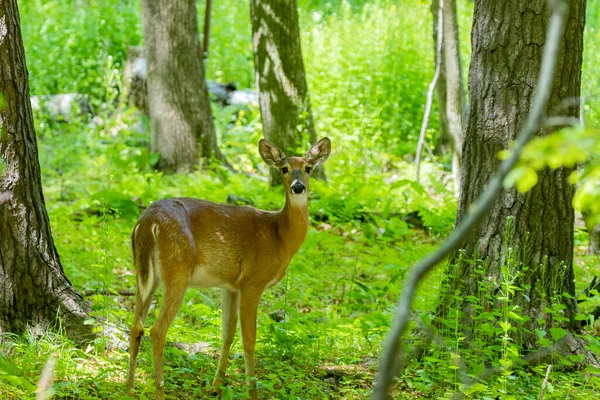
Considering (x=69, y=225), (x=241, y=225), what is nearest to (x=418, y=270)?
(x=241, y=225)

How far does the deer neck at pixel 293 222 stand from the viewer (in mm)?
5511

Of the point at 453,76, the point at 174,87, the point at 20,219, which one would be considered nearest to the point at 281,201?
the point at 453,76

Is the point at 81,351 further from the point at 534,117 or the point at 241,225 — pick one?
the point at 534,117

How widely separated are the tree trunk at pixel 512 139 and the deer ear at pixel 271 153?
1366mm

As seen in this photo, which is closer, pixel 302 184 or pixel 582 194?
pixel 582 194

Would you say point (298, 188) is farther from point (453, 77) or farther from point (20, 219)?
point (453, 77)

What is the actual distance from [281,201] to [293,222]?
397cm

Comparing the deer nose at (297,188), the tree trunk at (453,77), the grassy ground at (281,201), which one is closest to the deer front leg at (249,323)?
the grassy ground at (281,201)

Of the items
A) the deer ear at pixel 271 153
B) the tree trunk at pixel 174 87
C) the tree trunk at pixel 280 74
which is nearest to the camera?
the deer ear at pixel 271 153

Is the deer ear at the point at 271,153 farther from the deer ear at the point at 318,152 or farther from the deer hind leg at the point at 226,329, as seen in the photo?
the deer hind leg at the point at 226,329

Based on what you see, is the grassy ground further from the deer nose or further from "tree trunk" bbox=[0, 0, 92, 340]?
the deer nose

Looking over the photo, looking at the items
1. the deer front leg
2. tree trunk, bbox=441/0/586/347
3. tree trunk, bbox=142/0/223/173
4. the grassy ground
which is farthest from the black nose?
tree trunk, bbox=142/0/223/173

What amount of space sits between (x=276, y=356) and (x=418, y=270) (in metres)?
3.84

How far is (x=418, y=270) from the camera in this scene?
5.76ft
